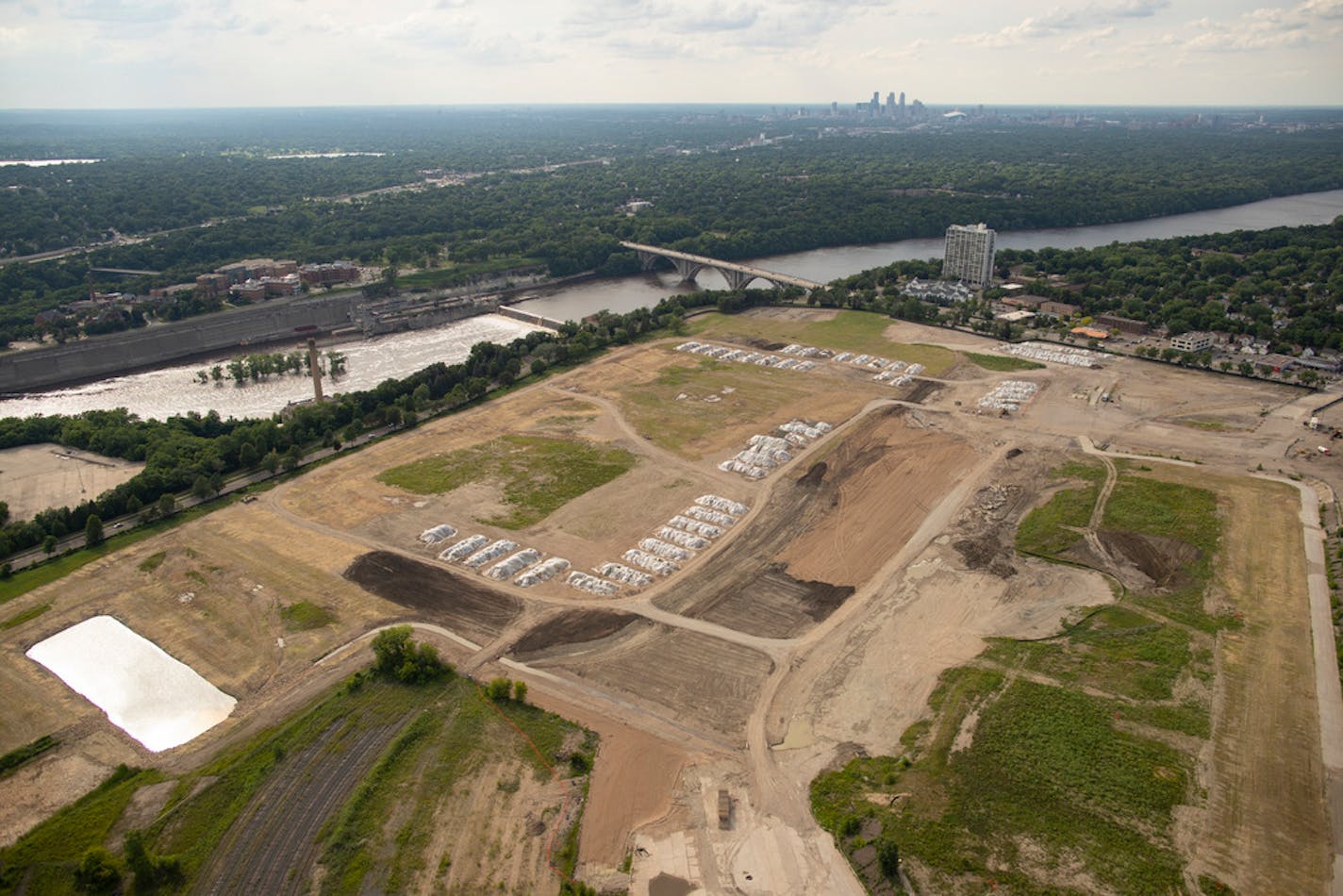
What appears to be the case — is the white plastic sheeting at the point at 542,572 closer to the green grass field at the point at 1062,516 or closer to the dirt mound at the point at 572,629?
the dirt mound at the point at 572,629

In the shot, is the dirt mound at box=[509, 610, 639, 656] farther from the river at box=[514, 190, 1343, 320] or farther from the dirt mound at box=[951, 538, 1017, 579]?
the river at box=[514, 190, 1343, 320]

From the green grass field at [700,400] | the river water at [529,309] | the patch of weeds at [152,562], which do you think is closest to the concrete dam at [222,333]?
the river water at [529,309]

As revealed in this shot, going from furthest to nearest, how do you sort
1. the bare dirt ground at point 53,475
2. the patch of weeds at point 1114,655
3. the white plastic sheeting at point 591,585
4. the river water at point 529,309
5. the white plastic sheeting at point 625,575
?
1. the river water at point 529,309
2. the bare dirt ground at point 53,475
3. the white plastic sheeting at point 625,575
4. the white plastic sheeting at point 591,585
5. the patch of weeds at point 1114,655

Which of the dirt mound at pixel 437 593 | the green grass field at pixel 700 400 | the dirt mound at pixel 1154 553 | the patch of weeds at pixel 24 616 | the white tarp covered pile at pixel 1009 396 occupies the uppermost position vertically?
the white tarp covered pile at pixel 1009 396

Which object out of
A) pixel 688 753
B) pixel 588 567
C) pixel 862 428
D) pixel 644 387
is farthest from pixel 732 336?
pixel 688 753

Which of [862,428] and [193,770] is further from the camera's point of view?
[862,428]

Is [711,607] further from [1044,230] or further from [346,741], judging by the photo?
[1044,230]
